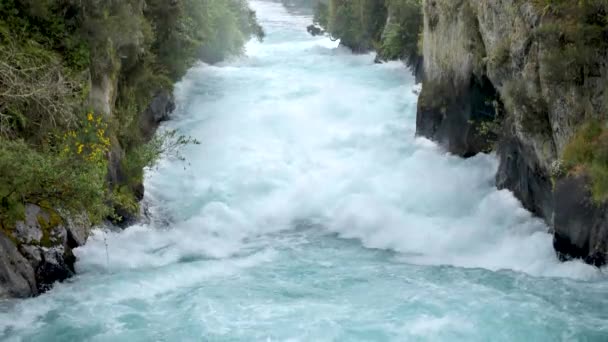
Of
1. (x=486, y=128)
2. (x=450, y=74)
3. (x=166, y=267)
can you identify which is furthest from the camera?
(x=450, y=74)

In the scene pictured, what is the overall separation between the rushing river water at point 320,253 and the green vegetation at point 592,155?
175 cm

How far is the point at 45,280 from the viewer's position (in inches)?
476

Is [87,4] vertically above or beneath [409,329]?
above

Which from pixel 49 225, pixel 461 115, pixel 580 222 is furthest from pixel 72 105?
pixel 461 115

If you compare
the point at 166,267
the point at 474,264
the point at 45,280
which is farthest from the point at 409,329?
the point at 45,280

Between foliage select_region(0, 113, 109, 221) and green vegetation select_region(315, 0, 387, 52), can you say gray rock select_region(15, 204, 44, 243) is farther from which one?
green vegetation select_region(315, 0, 387, 52)

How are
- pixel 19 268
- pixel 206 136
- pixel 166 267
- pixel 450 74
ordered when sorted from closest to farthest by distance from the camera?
pixel 19 268 → pixel 166 267 → pixel 450 74 → pixel 206 136

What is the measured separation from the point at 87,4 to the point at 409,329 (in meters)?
8.63

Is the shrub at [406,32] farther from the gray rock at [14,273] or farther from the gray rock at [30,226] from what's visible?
the gray rock at [14,273]

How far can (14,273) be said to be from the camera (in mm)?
11500

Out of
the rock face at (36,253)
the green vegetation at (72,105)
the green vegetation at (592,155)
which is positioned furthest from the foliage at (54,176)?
the green vegetation at (592,155)

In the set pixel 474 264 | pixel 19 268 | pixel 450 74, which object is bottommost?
pixel 474 264

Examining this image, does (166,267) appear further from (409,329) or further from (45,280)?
(409,329)

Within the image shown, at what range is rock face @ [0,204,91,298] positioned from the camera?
11414 millimetres
